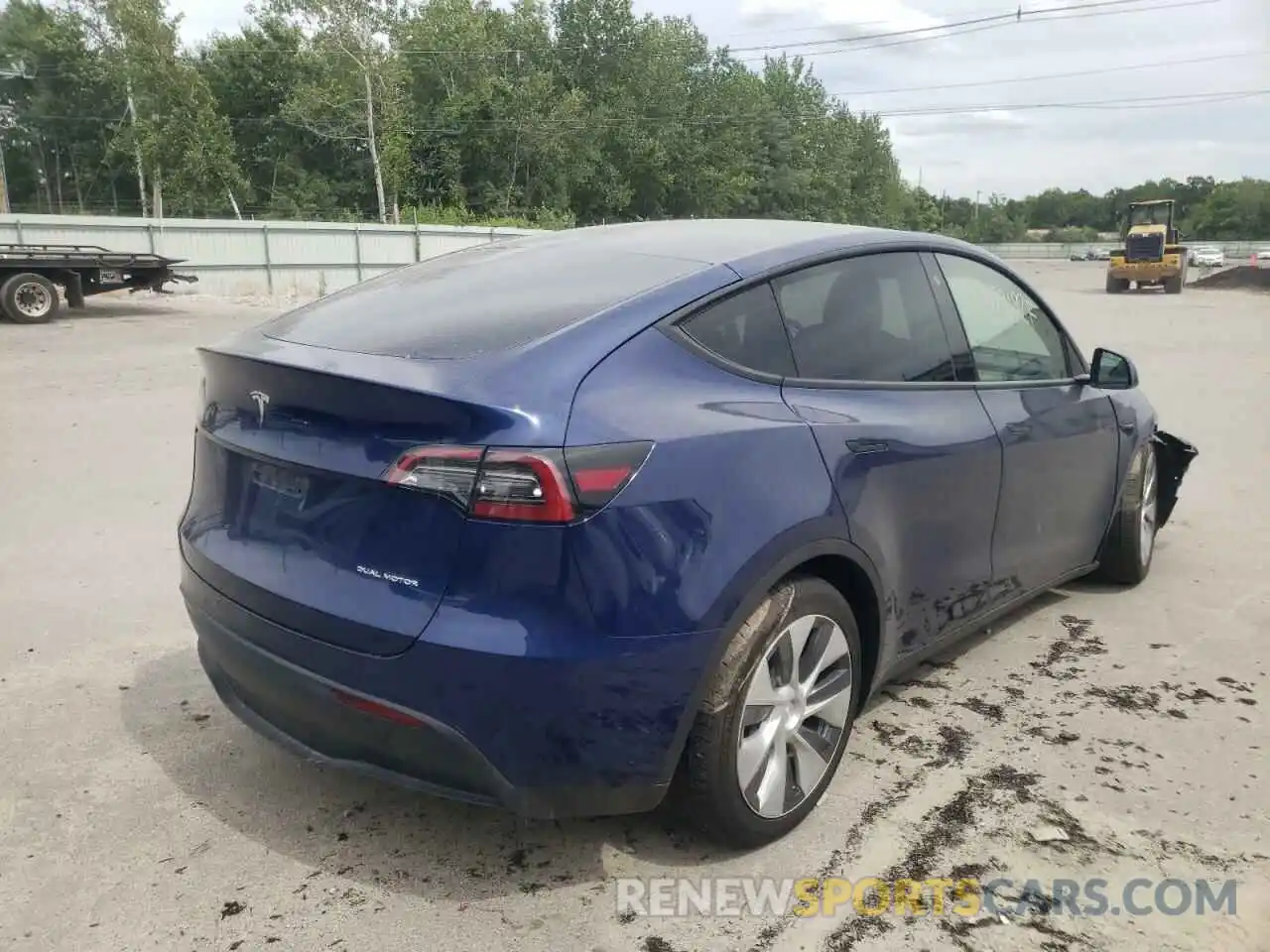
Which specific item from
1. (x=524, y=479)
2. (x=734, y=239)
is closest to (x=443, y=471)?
(x=524, y=479)

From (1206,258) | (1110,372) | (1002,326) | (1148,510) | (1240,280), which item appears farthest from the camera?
(1206,258)

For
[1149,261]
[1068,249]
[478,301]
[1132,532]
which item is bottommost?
[1132,532]

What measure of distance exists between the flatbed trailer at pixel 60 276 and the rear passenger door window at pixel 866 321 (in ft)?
60.2

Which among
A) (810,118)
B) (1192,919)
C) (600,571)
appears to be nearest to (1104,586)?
(1192,919)

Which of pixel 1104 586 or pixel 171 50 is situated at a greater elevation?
pixel 171 50

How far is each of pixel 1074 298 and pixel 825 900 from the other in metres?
31.3

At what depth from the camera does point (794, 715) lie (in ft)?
8.96

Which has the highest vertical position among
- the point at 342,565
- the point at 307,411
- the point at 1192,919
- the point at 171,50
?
the point at 171,50

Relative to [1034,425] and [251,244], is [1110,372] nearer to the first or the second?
[1034,425]

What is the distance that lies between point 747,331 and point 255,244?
2728 cm

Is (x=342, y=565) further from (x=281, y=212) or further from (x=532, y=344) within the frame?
(x=281, y=212)

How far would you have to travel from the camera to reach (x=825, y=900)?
2525 millimetres

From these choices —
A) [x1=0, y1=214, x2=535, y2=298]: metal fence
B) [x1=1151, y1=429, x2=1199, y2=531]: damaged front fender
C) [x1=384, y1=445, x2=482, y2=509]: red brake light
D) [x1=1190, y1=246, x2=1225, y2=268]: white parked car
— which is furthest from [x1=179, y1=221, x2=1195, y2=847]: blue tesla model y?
[x1=1190, y1=246, x2=1225, y2=268]: white parked car

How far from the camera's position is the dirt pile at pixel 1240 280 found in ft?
121
